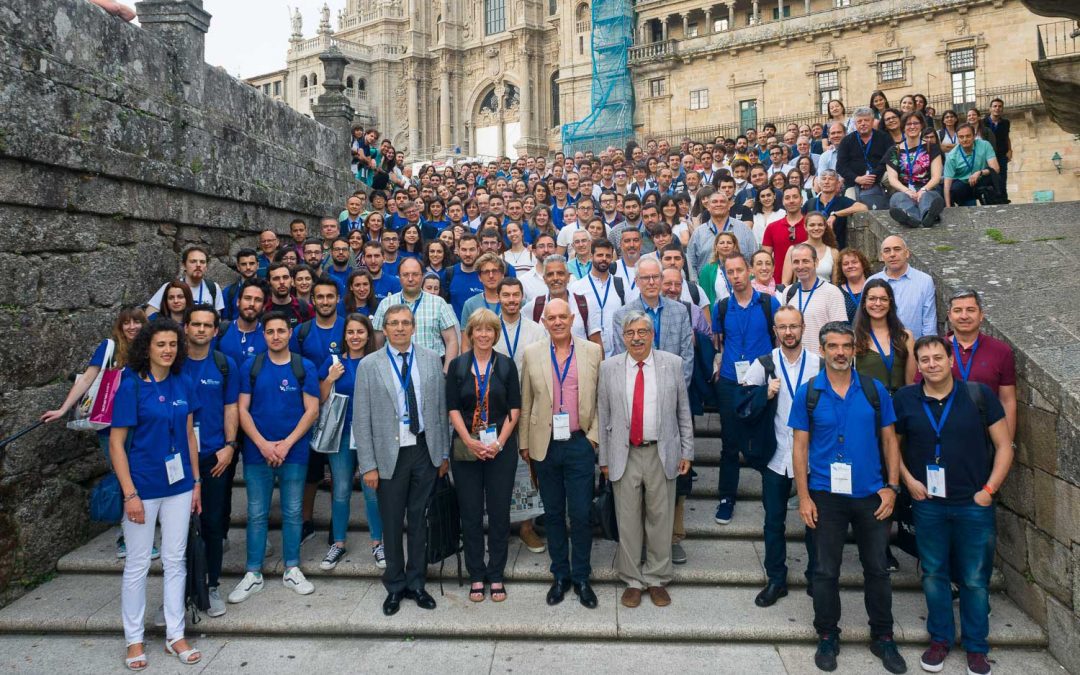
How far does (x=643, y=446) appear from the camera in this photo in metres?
5.03

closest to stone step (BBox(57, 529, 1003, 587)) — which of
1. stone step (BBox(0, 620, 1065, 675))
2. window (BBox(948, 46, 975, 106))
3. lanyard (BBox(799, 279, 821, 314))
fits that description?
stone step (BBox(0, 620, 1065, 675))

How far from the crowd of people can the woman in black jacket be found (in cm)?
2

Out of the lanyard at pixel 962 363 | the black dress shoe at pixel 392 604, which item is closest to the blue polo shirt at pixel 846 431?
the lanyard at pixel 962 363

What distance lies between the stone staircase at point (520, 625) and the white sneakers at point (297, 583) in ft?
0.21

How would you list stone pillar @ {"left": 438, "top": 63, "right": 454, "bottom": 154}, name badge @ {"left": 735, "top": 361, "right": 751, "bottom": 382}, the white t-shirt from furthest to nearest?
1. stone pillar @ {"left": 438, "top": 63, "right": 454, "bottom": 154}
2. the white t-shirt
3. name badge @ {"left": 735, "top": 361, "right": 751, "bottom": 382}

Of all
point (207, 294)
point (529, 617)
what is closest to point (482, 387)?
point (529, 617)

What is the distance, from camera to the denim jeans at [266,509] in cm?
534

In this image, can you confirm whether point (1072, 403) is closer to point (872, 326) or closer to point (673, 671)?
point (872, 326)

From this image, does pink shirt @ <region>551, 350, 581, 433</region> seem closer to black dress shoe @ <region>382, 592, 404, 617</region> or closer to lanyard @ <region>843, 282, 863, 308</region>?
black dress shoe @ <region>382, 592, 404, 617</region>

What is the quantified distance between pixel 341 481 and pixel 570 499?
1.93 m

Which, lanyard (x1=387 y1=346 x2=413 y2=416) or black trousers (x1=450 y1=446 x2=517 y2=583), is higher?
lanyard (x1=387 y1=346 x2=413 y2=416)

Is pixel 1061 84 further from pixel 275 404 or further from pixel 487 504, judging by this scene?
pixel 275 404

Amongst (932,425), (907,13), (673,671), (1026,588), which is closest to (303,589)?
(673,671)

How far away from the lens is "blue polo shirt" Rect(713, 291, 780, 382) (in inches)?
229
